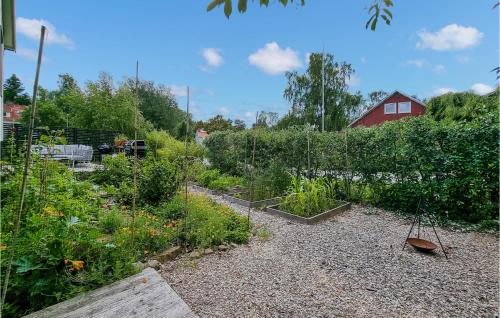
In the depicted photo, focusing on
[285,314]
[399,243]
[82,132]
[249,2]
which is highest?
[82,132]

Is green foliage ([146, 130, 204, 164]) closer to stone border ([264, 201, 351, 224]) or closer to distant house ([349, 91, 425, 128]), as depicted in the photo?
stone border ([264, 201, 351, 224])

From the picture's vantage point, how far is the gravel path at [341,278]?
2.18m

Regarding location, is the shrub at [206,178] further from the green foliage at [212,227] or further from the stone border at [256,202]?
the green foliage at [212,227]

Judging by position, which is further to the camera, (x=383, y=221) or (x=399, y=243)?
(x=383, y=221)

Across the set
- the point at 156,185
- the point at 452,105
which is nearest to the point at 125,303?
the point at 156,185

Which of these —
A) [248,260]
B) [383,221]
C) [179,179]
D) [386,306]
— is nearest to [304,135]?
[383,221]

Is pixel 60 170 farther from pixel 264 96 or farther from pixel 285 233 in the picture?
pixel 264 96

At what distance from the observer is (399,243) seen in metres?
3.63

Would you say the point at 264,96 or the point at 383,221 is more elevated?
the point at 264,96

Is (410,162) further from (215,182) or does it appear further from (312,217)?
(215,182)

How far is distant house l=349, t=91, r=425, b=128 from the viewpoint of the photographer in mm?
18703

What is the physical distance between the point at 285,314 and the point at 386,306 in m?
0.90

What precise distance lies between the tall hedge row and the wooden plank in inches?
125

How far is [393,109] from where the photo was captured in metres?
19.7
